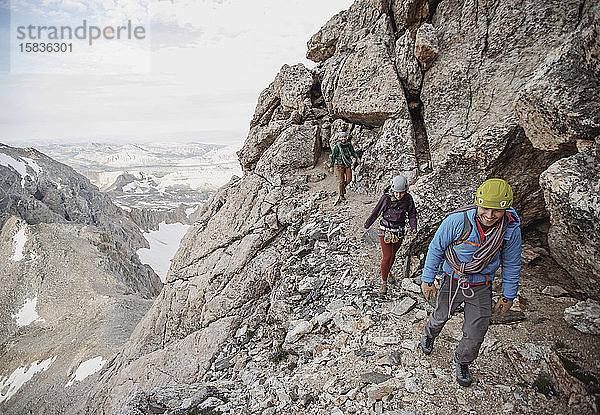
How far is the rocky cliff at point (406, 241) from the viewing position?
23.5 ft

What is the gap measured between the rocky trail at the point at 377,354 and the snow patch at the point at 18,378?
48147 mm

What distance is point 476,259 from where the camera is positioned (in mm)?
5910

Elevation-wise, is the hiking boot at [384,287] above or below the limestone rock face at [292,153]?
below

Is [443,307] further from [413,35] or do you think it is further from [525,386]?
[413,35]

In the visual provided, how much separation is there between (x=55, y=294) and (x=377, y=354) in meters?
73.5

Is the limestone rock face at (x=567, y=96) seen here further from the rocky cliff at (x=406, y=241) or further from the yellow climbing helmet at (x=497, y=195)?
the yellow climbing helmet at (x=497, y=195)

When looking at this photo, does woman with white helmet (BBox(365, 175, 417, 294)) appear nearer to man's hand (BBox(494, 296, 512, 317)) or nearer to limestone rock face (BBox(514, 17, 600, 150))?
man's hand (BBox(494, 296, 512, 317))

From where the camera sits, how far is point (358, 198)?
15547 mm

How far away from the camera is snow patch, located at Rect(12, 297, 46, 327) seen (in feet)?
189

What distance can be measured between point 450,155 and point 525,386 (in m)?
7.05

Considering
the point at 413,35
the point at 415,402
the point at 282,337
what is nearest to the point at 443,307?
the point at 415,402

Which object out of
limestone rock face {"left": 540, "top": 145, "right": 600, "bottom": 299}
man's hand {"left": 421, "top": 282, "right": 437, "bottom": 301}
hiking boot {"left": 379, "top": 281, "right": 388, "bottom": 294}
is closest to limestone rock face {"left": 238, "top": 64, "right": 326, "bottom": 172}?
hiking boot {"left": 379, "top": 281, "right": 388, "bottom": 294}

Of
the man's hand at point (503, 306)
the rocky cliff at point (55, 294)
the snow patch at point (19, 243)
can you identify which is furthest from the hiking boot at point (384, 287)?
the snow patch at point (19, 243)

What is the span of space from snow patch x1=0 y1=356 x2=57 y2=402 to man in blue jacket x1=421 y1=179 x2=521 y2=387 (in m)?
56.2
